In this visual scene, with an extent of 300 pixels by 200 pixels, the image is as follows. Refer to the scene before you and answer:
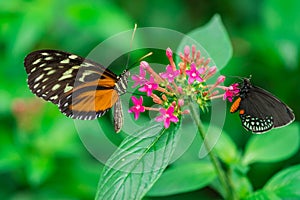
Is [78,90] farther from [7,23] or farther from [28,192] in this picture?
[7,23]

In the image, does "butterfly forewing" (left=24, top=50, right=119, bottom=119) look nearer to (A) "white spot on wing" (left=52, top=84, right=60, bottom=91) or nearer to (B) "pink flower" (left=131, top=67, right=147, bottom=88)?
(A) "white spot on wing" (left=52, top=84, right=60, bottom=91)

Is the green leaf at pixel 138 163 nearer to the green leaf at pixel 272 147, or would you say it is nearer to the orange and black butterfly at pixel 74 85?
the orange and black butterfly at pixel 74 85

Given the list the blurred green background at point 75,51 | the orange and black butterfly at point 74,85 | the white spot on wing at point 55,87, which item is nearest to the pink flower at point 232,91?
the orange and black butterfly at point 74,85

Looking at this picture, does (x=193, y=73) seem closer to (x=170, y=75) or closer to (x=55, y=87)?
(x=170, y=75)

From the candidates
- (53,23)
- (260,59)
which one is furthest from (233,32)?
(53,23)

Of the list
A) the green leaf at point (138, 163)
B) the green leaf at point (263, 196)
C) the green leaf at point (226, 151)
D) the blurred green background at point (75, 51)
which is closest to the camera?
the green leaf at point (138, 163)
